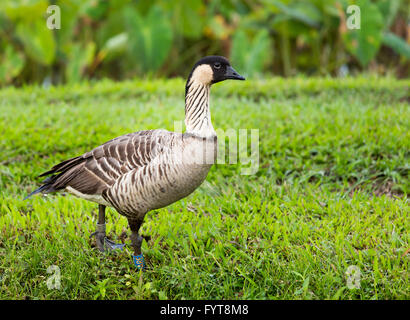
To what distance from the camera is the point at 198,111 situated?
3.31 m

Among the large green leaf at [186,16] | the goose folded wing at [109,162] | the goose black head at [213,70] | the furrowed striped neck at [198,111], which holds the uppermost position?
the large green leaf at [186,16]

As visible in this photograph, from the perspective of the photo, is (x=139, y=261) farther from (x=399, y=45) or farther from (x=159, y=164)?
(x=399, y=45)

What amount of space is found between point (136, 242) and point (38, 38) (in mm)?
6803

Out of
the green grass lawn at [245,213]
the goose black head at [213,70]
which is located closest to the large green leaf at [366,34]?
the green grass lawn at [245,213]

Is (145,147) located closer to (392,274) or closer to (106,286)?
(106,286)

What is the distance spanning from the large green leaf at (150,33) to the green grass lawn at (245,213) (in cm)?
215

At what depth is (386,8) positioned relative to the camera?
367 inches

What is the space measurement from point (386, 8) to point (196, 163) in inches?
302

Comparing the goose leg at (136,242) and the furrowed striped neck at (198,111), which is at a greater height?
the furrowed striped neck at (198,111)

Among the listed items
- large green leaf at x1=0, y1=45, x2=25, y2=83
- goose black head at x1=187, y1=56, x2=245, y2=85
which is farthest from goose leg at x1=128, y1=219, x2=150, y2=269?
large green leaf at x1=0, y1=45, x2=25, y2=83

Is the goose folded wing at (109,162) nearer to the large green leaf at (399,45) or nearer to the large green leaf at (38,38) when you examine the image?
the large green leaf at (38,38)

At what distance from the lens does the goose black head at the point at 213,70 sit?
10.8 feet

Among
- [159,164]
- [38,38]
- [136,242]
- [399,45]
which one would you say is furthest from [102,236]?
[399,45]
